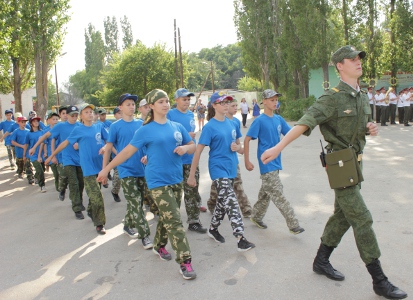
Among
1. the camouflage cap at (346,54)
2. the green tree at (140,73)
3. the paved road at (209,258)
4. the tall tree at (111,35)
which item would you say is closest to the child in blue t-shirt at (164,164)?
the paved road at (209,258)

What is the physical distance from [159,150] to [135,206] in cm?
131

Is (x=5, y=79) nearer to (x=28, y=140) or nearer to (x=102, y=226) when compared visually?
(x=28, y=140)

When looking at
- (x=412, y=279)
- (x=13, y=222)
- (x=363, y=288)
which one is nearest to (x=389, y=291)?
(x=363, y=288)

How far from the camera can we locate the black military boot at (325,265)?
3847 millimetres

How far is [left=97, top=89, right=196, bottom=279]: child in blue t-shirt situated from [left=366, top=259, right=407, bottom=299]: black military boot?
1662 millimetres

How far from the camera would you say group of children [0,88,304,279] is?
4.31 meters

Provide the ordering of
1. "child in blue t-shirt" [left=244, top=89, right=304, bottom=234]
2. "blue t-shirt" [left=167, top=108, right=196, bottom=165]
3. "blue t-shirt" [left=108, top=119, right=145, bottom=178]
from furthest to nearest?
1. "blue t-shirt" [left=167, top=108, right=196, bottom=165]
2. "blue t-shirt" [left=108, top=119, right=145, bottom=178]
3. "child in blue t-shirt" [left=244, top=89, right=304, bottom=234]

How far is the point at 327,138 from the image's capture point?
363 centimetres

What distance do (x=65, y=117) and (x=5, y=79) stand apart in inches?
956

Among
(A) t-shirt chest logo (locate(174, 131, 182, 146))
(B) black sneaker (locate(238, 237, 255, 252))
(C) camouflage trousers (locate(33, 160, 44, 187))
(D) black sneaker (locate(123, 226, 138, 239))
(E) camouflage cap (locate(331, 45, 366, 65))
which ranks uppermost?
(E) camouflage cap (locate(331, 45, 366, 65))

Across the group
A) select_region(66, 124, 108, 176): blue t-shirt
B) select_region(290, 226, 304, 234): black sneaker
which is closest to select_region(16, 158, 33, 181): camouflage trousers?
select_region(66, 124, 108, 176): blue t-shirt

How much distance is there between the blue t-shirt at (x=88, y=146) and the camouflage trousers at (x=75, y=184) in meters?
0.83

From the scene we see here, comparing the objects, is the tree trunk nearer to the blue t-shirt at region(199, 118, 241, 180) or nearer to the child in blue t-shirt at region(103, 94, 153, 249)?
the child in blue t-shirt at region(103, 94, 153, 249)

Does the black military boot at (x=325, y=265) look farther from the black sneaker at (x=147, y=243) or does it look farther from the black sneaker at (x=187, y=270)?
the black sneaker at (x=147, y=243)
